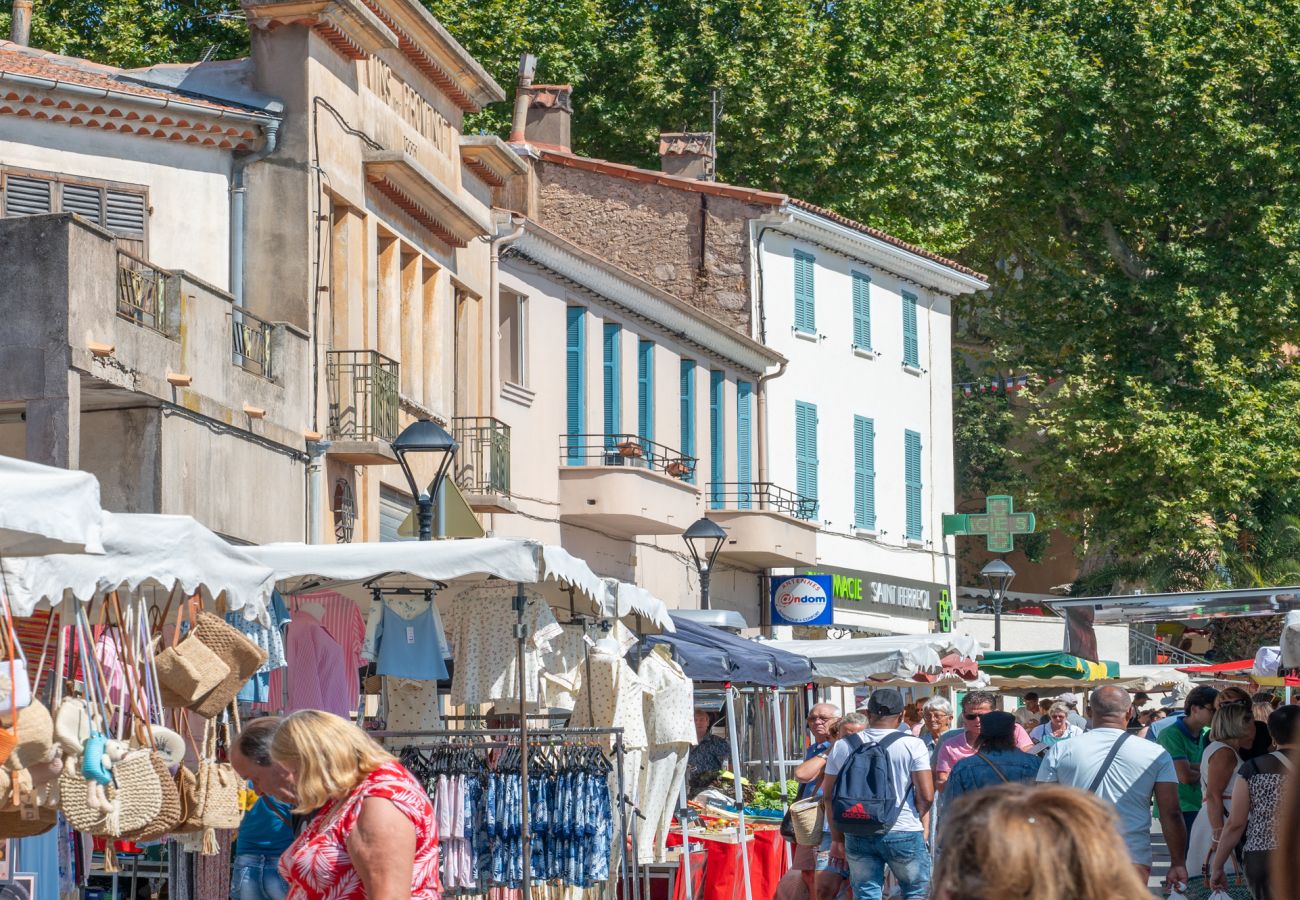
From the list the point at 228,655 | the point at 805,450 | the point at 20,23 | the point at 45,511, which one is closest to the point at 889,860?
the point at 228,655

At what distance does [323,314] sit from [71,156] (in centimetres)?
298

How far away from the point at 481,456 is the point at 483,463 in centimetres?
12

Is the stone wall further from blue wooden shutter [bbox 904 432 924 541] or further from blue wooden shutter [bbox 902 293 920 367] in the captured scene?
blue wooden shutter [bbox 904 432 924 541]

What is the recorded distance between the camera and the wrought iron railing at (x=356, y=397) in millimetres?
22594

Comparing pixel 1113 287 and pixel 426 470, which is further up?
pixel 1113 287

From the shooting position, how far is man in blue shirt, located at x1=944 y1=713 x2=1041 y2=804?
11469 millimetres

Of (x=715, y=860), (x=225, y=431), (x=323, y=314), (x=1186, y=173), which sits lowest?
(x=715, y=860)

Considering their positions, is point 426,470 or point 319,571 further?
point 426,470

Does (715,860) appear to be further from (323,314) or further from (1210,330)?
(1210,330)

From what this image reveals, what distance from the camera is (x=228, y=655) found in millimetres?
10594

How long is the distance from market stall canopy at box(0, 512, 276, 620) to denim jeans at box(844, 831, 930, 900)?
4348mm

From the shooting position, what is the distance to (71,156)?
69.3 ft

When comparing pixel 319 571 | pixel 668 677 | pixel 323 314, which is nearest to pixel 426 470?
pixel 323 314

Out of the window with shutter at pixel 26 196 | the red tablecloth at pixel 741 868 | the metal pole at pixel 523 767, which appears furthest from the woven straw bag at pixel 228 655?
the window with shutter at pixel 26 196
